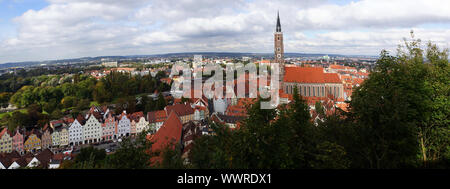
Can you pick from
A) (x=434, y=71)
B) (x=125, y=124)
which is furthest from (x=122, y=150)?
(x=125, y=124)

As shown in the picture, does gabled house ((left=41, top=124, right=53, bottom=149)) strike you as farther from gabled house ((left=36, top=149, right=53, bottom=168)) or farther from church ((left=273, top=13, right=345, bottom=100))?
church ((left=273, top=13, right=345, bottom=100))

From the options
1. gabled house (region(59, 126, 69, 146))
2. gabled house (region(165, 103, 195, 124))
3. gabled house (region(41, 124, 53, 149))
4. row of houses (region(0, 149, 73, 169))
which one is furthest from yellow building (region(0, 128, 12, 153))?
gabled house (region(165, 103, 195, 124))

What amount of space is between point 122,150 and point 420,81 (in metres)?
11.0

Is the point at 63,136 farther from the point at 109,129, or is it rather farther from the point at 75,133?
the point at 109,129

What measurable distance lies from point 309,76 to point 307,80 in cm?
83

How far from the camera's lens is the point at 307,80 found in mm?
44688

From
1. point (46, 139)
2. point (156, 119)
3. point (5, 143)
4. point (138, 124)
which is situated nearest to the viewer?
point (5, 143)

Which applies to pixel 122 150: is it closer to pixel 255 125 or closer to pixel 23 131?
pixel 255 125

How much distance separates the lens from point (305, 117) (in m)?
9.17

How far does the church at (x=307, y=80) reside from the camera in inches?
1714

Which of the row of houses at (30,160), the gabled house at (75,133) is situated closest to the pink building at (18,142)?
the gabled house at (75,133)

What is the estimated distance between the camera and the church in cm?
4353

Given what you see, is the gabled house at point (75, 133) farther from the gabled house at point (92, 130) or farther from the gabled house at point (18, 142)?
the gabled house at point (18, 142)

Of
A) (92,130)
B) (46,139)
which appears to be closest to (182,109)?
(92,130)
